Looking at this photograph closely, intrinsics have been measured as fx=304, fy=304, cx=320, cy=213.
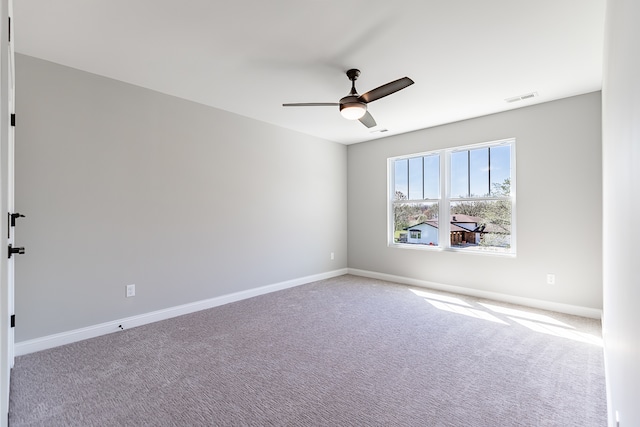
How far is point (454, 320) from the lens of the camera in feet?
11.2

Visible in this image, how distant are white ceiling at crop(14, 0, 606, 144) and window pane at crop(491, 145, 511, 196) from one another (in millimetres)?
766

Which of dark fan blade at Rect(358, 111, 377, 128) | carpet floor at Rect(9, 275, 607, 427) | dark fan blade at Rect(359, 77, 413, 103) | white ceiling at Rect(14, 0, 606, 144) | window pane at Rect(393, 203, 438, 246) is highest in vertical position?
white ceiling at Rect(14, 0, 606, 144)

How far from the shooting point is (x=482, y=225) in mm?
4438

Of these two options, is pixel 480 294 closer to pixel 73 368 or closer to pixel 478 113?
pixel 478 113

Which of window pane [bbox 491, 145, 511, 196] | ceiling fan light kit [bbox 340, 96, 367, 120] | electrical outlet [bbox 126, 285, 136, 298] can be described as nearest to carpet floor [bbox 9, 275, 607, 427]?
electrical outlet [bbox 126, 285, 136, 298]

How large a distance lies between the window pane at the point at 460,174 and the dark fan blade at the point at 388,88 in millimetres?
2504

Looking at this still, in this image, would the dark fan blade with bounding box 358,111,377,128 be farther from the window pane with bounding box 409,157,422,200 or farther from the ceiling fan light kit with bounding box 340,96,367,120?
the window pane with bounding box 409,157,422,200

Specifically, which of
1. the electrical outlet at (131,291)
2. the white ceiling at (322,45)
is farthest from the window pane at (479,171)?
the electrical outlet at (131,291)

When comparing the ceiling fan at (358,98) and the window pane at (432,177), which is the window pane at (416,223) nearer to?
the window pane at (432,177)

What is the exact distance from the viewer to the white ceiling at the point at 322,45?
214cm

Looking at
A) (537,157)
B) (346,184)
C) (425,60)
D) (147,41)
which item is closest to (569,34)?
(425,60)

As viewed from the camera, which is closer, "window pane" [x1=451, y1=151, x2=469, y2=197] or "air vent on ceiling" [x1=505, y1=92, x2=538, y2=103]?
"air vent on ceiling" [x1=505, y1=92, x2=538, y2=103]

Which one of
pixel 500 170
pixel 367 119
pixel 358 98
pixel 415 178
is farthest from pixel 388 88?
pixel 415 178

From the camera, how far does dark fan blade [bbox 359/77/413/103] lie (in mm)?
2502
